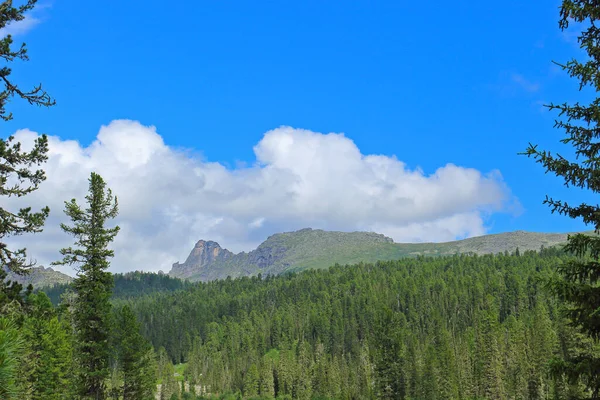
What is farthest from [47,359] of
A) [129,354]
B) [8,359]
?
[8,359]

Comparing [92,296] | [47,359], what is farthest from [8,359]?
[47,359]

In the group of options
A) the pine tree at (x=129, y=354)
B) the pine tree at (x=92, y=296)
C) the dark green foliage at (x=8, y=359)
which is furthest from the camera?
the pine tree at (x=129, y=354)

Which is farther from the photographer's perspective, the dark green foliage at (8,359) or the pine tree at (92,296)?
the pine tree at (92,296)

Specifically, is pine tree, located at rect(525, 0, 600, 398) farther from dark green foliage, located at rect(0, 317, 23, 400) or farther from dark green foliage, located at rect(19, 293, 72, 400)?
dark green foliage, located at rect(19, 293, 72, 400)

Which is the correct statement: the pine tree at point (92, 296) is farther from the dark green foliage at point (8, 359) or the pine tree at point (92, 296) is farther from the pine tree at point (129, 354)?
the dark green foliage at point (8, 359)

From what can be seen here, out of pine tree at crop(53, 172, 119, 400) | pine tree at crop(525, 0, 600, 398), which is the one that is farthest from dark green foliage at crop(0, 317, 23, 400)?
pine tree at crop(53, 172, 119, 400)

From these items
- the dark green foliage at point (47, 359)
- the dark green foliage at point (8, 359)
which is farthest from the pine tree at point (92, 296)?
the dark green foliage at point (8, 359)

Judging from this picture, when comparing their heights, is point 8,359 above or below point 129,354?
above

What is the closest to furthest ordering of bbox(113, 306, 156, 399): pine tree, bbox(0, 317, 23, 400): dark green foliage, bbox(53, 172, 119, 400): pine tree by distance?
bbox(0, 317, 23, 400): dark green foliage → bbox(53, 172, 119, 400): pine tree → bbox(113, 306, 156, 399): pine tree

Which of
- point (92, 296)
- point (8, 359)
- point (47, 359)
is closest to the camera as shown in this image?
point (8, 359)

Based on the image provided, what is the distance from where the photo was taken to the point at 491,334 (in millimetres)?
100812

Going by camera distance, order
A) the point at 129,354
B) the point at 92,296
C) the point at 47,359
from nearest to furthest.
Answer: the point at 92,296 < the point at 47,359 < the point at 129,354

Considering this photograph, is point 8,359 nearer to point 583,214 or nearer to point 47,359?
point 583,214

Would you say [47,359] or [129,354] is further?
[129,354]
